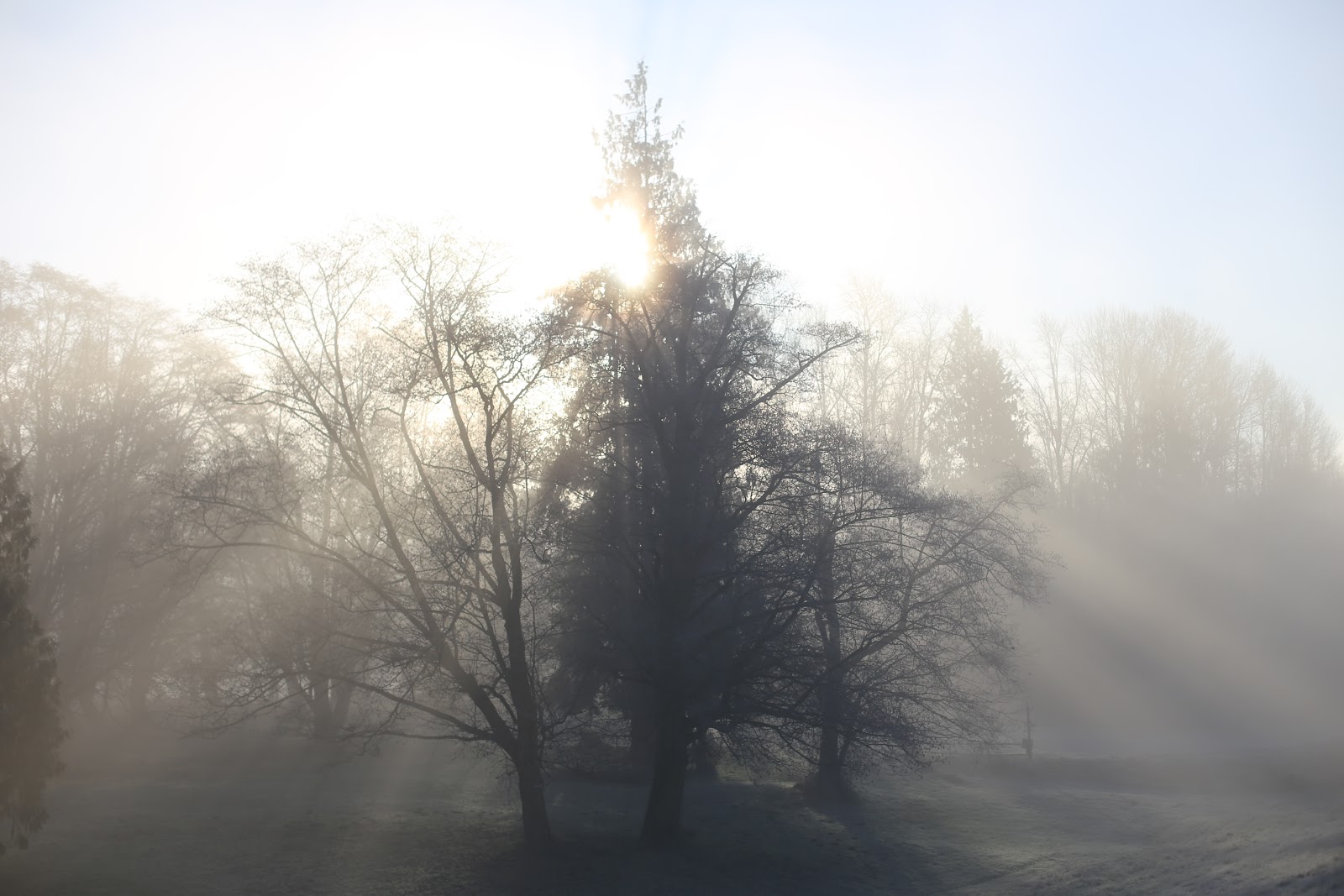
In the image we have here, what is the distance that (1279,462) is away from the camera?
70.6 meters

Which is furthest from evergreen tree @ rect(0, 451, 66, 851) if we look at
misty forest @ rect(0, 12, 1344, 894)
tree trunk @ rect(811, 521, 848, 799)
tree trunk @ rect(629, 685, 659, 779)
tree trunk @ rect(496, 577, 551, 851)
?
tree trunk @ rect(811, 521, 848, 799)

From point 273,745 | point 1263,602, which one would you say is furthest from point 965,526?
point 1263,602

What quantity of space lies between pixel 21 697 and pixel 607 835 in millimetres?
10168

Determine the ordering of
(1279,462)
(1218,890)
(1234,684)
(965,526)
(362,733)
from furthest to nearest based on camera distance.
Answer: (1279,462)
(1234,684)
(965,526)
(362,733)
(1218,890)

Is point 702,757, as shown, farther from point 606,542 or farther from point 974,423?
point 974,423

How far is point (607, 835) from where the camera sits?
58.5ft

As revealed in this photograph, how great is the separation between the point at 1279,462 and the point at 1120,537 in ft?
82.0

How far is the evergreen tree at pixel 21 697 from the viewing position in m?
13.0

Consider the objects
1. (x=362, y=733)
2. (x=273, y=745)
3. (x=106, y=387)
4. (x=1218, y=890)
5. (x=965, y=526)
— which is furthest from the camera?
(x=106, y=387)

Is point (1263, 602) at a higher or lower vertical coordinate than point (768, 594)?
higher

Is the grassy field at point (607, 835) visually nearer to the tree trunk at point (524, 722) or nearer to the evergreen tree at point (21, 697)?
the tree trunk at point (524, 722)

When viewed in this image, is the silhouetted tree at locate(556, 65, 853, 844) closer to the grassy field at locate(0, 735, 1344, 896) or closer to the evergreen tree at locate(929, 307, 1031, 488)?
the grassy field at locate(0, 735, 1344, 896)

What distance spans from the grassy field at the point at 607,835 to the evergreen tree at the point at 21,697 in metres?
1.22

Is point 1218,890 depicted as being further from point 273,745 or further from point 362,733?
point 273,745
